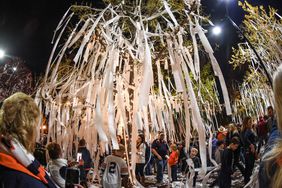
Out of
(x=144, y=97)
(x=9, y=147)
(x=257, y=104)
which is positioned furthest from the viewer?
(x=257, y=104)

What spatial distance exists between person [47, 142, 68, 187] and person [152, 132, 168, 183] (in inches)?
233

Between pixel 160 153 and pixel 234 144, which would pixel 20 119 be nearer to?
pixel 234 144

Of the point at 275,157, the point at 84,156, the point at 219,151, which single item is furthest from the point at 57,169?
the point at 219,151

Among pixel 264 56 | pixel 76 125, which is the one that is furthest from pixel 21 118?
pixel 264 56

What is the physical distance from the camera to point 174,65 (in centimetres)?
302

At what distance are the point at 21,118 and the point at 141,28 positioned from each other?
6.76 ft

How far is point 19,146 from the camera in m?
1.87

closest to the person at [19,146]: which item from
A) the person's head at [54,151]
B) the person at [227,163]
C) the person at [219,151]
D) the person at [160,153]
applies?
the person's head at [54,151]

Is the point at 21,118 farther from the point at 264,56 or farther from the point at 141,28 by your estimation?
the point at 264,56

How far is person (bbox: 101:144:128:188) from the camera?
6496 millimetres

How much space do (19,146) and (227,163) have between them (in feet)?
22.0

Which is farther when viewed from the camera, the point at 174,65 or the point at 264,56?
the point at 264,56

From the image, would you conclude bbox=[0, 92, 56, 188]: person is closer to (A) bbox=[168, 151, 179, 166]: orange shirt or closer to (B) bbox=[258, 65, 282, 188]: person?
(B) bbox=[258, 65, 282, 188]: person

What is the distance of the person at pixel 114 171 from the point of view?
256 inches
